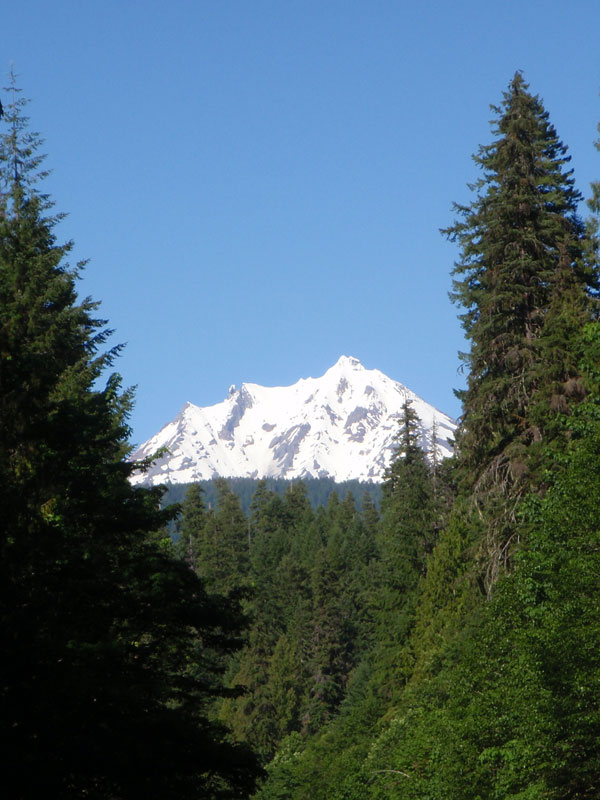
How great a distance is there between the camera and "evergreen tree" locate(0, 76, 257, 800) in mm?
11531

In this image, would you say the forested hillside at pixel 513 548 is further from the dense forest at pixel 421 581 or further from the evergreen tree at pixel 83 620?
the evergreen tree at pixel 83 620

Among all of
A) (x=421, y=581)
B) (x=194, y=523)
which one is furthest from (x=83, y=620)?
(x=194, y=523)

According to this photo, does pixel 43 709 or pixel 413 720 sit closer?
pixel 43 709

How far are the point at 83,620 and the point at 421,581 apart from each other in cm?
3683

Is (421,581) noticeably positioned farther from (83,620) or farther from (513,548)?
(83,620)

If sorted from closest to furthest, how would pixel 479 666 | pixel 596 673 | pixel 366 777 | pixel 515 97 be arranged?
pixel 596 673 → pixel 479 666 → pixel 515 97 → pixel 366 777

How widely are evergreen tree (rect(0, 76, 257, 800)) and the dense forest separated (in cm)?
4

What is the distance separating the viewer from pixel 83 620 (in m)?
13.4

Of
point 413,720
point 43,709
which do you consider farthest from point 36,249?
point 413,720

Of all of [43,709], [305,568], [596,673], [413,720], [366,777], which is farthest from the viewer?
[305,568]

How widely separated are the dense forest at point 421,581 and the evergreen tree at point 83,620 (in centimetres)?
4

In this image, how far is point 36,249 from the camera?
27672 millimetres

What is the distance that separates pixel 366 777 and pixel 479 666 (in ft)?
65.3

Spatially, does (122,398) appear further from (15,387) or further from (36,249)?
(15,387)
